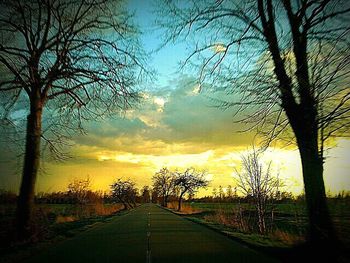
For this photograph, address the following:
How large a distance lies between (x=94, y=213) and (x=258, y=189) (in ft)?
87.6

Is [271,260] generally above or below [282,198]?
below

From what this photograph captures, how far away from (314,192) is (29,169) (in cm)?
1070

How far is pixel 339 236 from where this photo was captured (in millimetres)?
9852

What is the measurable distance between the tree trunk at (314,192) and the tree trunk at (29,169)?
10166 millimetres

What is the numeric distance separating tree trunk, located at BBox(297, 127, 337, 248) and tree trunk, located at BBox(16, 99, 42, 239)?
10166mm

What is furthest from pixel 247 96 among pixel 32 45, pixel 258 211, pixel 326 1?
pixel 258 211

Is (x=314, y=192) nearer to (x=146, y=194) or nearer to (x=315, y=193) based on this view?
(x=315, y=193)

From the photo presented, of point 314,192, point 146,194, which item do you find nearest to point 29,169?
point 314,192

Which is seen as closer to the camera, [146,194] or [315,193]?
[315,193]

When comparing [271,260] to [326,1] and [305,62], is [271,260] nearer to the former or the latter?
[305,62]

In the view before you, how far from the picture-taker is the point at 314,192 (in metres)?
10.1

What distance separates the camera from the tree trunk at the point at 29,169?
Result: 43.5 ft

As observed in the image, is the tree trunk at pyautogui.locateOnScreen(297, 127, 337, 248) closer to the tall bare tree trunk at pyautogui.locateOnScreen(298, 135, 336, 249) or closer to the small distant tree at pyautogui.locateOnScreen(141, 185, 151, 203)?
the tall bare tree trunk at pyautogui.locateOnScreen(298, 135, 336, 249)

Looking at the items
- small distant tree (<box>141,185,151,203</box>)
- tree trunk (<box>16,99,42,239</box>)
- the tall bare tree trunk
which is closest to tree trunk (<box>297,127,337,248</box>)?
the tall bare tree trunk
